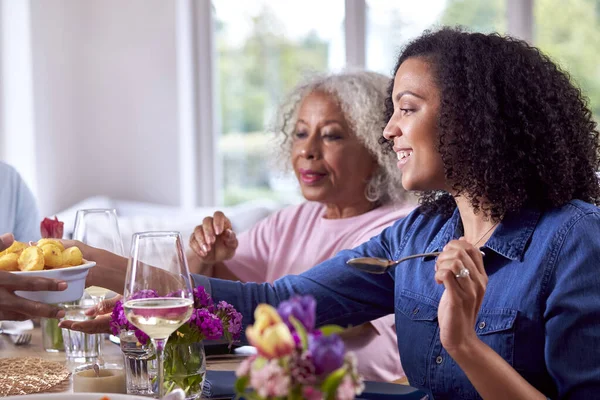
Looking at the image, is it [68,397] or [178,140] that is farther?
[178,140]

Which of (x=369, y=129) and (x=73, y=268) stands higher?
(x=369, y=129)

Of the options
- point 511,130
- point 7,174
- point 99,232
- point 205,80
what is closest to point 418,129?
point 511,130

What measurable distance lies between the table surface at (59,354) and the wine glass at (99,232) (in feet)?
0.49

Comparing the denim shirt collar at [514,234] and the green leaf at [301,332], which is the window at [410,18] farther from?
the green leaf at [301,332]

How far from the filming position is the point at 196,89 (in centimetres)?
424

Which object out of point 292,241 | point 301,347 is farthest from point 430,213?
point 301,347

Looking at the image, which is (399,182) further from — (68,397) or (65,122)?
(65,122)

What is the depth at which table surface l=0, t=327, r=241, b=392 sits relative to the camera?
5.06 feet

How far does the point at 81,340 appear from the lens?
1669 millimetres

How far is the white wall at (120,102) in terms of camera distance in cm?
408

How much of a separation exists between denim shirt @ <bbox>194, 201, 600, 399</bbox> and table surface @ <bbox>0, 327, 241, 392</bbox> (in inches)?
5.5

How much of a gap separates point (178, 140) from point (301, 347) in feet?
11.7

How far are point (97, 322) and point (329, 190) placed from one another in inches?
43.7

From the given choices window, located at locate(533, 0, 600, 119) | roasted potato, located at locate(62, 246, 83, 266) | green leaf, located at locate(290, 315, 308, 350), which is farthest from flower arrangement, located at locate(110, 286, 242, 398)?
window, located at locate(533, 0, 600, 119)
